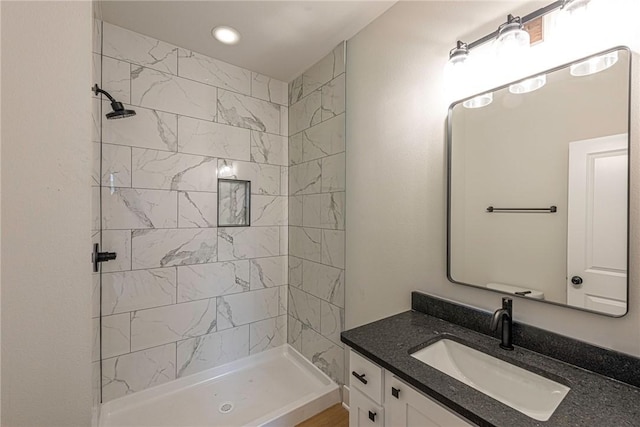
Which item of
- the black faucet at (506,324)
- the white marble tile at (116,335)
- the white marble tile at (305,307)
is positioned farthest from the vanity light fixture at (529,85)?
the white marble tile at (116,335)

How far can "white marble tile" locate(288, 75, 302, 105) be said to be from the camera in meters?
2.47

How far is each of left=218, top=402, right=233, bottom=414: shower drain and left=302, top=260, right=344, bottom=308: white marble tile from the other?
960 millimetres

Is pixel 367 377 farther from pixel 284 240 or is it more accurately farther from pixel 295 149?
pixel 295 149

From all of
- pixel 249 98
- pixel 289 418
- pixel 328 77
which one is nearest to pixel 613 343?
pixel 289 418

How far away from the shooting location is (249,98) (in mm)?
2410

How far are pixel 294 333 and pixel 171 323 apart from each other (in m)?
1.03

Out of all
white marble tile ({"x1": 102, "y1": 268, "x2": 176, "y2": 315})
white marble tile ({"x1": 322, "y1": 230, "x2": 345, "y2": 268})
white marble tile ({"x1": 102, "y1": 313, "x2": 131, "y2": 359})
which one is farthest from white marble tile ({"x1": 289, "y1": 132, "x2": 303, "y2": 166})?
white marble tile ({"x1": 102, "y1": 313, "x2": 131, "y2": 359})

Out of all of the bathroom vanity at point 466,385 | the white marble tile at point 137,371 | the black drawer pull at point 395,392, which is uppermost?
the bathroom vanity at point 466,385

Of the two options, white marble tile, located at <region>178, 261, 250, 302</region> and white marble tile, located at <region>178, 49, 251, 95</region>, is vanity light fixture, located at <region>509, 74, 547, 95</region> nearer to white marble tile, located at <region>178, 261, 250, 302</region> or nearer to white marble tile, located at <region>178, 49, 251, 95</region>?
white marble tile, located at <region>178, 49, 251, 95</region>

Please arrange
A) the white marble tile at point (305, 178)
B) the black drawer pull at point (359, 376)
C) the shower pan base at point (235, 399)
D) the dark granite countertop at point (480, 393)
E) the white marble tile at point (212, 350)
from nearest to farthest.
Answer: the dark granite countertop at point (480, 393) < the black drawer pull at point (359, 376) < the shower pan base at point (235, 399) < the white marble tile at point (212, 350) < the white marble tile at point (305, 178)

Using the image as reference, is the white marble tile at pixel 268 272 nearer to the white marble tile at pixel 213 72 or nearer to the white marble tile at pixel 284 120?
the white marble tile at pixel 284 120

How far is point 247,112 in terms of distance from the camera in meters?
2.40

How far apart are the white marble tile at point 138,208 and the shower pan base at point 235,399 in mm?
1185

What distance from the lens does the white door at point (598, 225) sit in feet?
2.89
